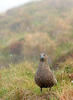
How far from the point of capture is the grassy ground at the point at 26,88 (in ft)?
16.9

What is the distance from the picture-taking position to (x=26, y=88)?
5.85m

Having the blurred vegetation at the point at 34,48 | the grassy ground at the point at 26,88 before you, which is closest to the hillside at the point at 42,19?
the blurred vegetation at the point at 34,48

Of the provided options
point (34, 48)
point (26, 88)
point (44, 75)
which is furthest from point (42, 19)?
point (44, 75)

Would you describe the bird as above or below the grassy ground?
above

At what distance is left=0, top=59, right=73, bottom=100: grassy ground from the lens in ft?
16.9

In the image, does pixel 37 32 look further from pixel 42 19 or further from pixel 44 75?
pixel 44 75

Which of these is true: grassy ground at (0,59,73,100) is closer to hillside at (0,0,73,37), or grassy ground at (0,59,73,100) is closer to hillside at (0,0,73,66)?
hillside at (0,0,73,66)

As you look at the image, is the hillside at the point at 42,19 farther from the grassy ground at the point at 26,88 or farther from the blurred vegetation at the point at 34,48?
the grassy ground at the point at 26,88

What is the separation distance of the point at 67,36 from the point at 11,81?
762 cm

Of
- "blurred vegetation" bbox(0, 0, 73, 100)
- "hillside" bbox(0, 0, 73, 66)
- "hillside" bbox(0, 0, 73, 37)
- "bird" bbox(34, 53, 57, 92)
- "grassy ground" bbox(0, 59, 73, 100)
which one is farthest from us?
"hillside" bbox(0, 0, 73, 37)

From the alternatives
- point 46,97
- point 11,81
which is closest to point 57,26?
point 11,81

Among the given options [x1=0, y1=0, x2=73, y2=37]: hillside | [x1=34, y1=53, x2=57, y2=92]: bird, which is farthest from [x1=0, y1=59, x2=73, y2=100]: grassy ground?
[x1=0, y1=0, x2=73, y2=37]: hillside

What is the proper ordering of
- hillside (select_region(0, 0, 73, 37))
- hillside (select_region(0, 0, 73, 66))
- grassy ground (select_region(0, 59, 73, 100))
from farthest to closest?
hillside (select_region(0, 0, 73, 37)) → hillside (select_region(0, 0, 73, 66)) → grassy ground (select_region(0, 59, 73, 100))

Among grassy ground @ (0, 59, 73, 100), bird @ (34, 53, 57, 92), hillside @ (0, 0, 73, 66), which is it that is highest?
bird @ (34, 53, 57, 92)
